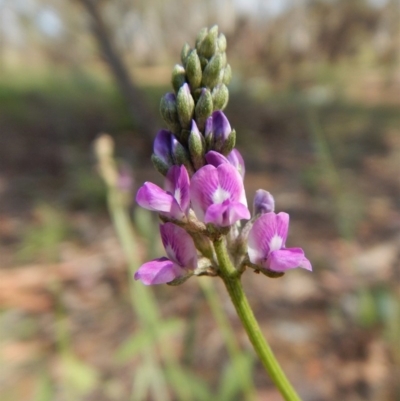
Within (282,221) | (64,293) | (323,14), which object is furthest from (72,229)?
(323,14)

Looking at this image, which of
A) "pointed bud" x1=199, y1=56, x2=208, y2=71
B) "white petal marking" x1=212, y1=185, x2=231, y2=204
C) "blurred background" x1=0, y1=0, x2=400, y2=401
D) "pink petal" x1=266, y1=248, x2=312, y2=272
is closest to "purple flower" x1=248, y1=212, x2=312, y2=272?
"pink petal" x1=266, y1=248, x2=312, y2=272

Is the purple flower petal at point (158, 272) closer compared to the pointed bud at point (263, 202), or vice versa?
the purple flower petal at point (158, 272)

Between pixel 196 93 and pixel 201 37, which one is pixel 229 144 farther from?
pixel 201 37

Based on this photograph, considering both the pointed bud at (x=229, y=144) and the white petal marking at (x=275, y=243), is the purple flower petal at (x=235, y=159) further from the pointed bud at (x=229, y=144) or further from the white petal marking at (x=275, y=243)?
the white petal marking at (x=275, y=243)

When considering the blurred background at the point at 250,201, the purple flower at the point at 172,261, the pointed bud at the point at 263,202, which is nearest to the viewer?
the purple flower at the point at 172,261

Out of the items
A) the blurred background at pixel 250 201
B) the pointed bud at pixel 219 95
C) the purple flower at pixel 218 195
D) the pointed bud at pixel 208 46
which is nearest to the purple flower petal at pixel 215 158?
the purple flower at pixel 218 195

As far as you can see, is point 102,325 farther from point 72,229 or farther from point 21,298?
point 72,229

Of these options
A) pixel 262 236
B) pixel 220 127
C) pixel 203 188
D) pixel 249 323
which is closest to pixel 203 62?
pixel 220 127
